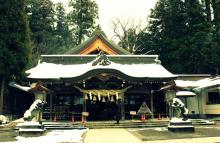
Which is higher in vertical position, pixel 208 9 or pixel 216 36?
pixel 208 9

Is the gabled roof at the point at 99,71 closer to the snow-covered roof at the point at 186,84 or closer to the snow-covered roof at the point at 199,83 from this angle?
the snow-covered roof at the point at 186,84

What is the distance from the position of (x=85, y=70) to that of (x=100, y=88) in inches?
91.9

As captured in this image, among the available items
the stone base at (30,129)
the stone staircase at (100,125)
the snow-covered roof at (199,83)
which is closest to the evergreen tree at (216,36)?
the snow-covered roof at (199,83)

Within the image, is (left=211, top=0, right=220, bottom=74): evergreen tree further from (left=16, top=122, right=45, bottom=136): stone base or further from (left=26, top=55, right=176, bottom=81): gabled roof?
(left=16, top=122, right=45, bottom=136): stone base

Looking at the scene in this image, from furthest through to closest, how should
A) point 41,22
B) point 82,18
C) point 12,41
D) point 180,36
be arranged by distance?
1. point 82,18
2. point 41,22
3. point 180,36
4. point 12,41

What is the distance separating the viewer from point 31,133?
17328 mm

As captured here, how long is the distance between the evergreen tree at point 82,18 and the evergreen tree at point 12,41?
3572cm

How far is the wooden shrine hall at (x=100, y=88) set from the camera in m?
24.9

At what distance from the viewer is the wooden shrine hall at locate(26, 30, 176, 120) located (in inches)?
981

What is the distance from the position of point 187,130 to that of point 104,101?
30.9 ft

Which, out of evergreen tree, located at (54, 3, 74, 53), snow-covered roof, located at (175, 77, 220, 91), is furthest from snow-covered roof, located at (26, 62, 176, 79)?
evergreen tree, located at (54, 3, 74, 53)

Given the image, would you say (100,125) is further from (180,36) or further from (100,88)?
(180,36)

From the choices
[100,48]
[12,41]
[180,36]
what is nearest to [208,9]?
[180,36]

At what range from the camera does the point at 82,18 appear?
213ft
